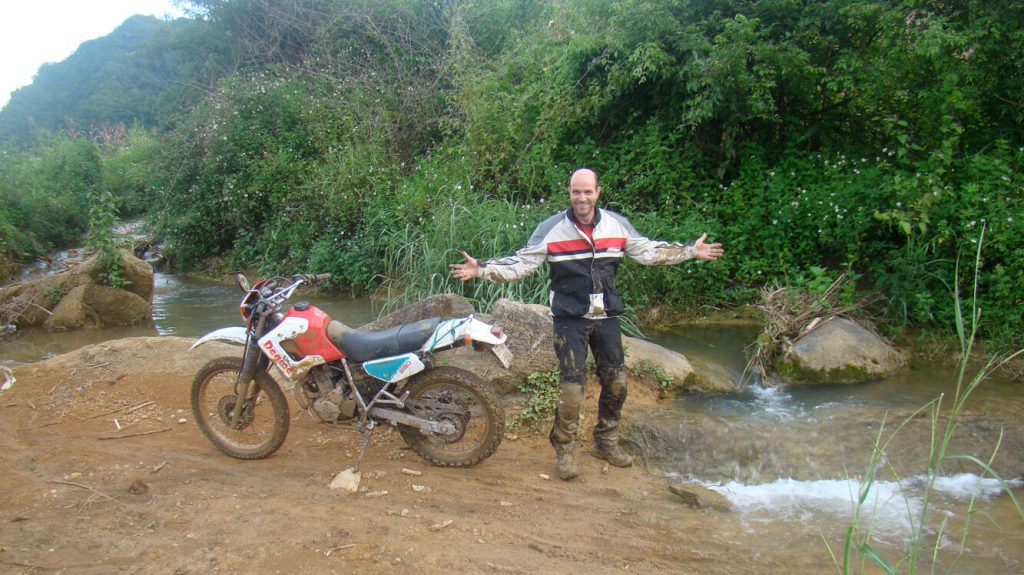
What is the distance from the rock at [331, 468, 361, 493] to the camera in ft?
13.5

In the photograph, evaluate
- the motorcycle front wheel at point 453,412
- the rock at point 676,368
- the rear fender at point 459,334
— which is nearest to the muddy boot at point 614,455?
the motorcycle front wheel at point 453,412

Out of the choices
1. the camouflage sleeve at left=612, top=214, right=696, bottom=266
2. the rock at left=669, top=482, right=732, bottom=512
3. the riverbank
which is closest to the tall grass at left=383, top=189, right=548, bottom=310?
the riverbank

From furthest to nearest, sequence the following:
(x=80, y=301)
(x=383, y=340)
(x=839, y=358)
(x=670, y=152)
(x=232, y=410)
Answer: (x=80, y=301) → (x=670, y=152) → (x=839, y=358) → (x=232, y=410) → (x=383, y=340)

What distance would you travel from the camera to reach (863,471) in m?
4.53

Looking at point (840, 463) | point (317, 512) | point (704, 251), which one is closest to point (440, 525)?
point (317, 512)

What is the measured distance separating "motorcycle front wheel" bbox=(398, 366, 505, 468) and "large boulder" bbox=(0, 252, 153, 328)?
725cm

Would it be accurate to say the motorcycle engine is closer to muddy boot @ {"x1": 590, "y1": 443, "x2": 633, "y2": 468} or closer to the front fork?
the front fork

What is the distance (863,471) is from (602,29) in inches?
273

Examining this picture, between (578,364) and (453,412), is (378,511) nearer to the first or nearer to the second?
(453,412)

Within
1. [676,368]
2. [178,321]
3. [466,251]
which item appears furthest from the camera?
[178,321]

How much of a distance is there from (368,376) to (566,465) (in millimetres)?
1399

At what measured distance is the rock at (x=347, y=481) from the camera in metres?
4.11

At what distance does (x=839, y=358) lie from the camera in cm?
625

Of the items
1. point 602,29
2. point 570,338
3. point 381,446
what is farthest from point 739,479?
point 602,29
